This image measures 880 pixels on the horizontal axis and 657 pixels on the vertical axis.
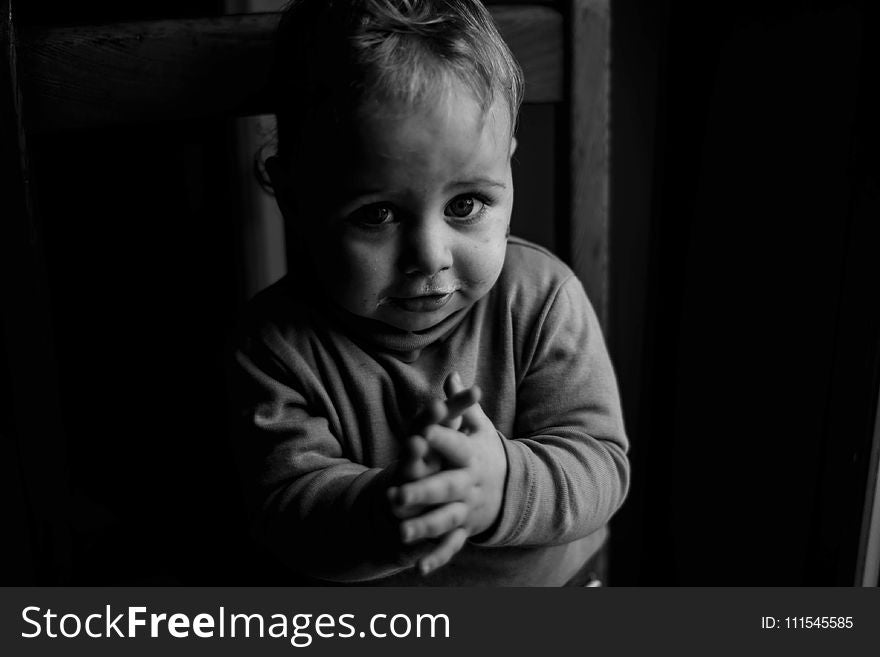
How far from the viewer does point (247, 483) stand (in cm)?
69

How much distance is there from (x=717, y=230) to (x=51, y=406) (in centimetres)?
68

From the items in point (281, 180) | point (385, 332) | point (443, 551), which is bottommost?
point (443, 551)

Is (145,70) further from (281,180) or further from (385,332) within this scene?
(385,332)

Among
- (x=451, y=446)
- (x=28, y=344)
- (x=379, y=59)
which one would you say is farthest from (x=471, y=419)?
(x=28, y=344)

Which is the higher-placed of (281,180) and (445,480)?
(281,180)

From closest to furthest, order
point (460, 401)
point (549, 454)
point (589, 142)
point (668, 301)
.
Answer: point (460, 401), point (549, 454), point (589, 142), point (668, 301)

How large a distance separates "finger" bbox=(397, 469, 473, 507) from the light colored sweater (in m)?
0.05

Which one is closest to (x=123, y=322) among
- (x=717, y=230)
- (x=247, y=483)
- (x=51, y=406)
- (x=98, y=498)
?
(x=98, y=498)

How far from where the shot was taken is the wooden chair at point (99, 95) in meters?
0.67

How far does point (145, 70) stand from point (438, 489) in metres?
0.38

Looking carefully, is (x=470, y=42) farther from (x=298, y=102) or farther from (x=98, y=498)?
(x=98, y=498)

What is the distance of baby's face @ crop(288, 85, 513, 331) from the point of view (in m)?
0.59

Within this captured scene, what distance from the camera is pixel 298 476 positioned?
665mm

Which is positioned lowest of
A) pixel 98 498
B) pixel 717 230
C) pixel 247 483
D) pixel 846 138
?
pixel 98 498
